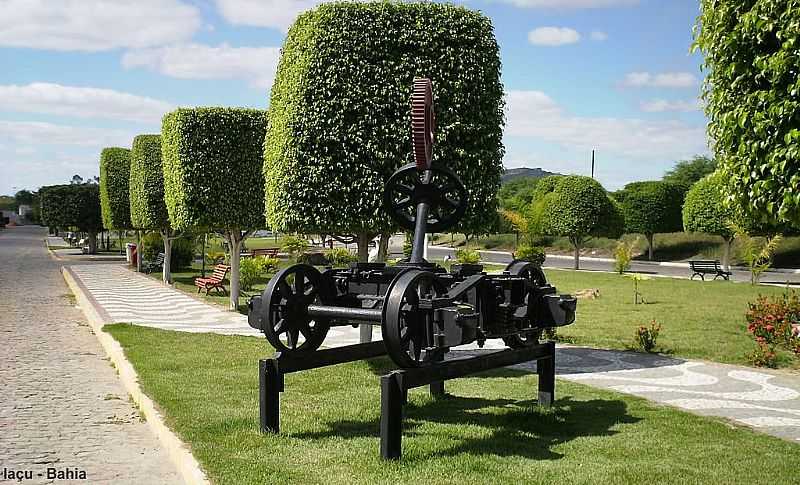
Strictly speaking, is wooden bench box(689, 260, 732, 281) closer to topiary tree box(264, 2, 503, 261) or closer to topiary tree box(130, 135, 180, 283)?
topiary tree box(130, 135, 180, 283)

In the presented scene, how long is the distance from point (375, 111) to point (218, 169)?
8.82 meters

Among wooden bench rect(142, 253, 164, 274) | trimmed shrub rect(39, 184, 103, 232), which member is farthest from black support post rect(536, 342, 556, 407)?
trimmed shrub rect(39, 184, 103, 232)

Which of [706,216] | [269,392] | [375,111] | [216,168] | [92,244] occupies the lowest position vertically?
[92,244]

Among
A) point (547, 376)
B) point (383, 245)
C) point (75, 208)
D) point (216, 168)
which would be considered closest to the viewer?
point (547, 376)

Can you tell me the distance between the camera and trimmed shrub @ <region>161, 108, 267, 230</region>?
18344mm

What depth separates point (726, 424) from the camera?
736cm

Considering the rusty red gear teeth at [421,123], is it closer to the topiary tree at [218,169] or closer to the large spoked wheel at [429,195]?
the large spoked wheel at [429,195]

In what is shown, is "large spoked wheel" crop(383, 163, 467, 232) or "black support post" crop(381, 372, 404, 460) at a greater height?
"large spoked wheel" crop(383, 163, 467, 232)

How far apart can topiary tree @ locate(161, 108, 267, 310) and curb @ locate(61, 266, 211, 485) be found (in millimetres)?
3645

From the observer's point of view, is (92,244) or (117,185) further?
(92,244)

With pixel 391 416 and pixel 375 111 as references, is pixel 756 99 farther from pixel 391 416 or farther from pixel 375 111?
pixel 375 111

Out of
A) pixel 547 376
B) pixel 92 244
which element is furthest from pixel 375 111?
pixel 92 244

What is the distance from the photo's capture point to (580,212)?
132 feet

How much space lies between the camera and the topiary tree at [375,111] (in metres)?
10.6
